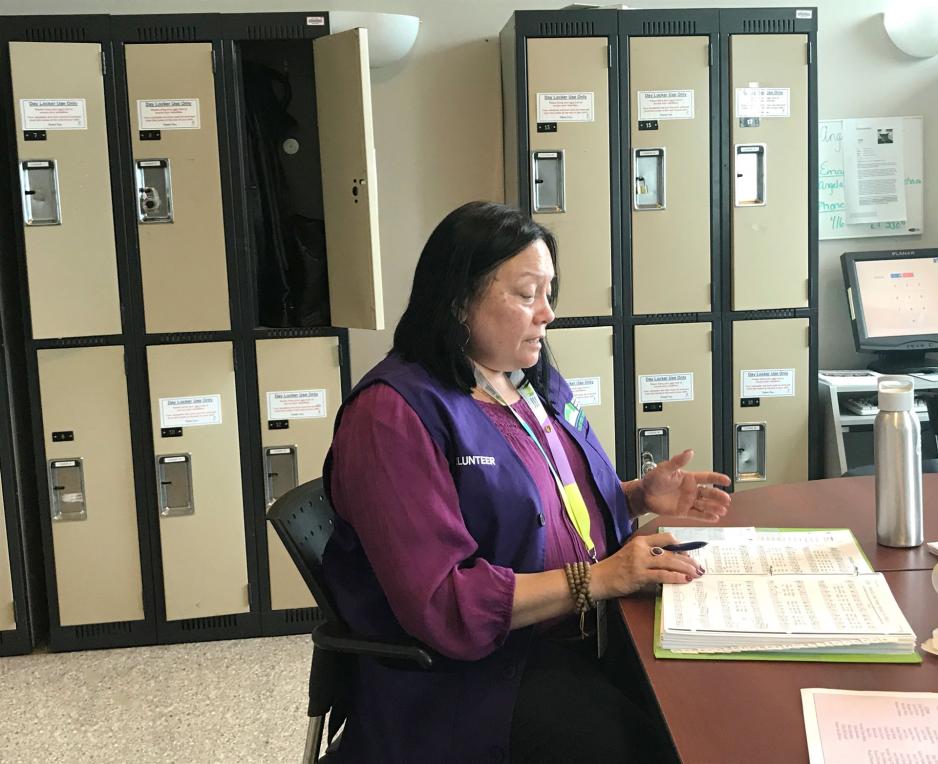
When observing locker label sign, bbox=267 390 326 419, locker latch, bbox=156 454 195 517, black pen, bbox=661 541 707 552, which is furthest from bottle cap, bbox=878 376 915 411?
locker latch, bbox=156 454 195 517

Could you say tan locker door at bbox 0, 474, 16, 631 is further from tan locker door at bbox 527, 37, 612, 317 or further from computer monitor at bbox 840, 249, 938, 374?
computer monitor at bbox 840, 249, 938, 374

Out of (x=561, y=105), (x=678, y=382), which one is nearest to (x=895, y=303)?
(x=678, y=382)

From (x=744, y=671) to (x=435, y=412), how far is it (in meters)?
0.59

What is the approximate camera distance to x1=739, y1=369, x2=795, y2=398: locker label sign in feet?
11.2

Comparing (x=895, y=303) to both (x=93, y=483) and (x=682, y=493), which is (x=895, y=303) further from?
(x=93, y=483)

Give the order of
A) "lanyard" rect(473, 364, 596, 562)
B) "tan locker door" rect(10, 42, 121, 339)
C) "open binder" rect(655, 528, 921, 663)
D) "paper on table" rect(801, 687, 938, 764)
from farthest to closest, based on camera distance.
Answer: "tan locker door" rect(10, 42, 121, 339), "lanyard" rect(473, 364, 596, 562), "open binder" rect(655, 528, 921, 663), "paper on table" rect(801, 687, 938, 764)

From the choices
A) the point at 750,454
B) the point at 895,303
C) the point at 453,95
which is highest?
the point at 453,95

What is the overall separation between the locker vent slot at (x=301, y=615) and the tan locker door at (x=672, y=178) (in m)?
1.48

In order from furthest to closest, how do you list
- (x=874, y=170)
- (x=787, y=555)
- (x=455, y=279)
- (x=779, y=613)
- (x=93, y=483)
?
(x=874, y=170), (x=93, y=483), (x=455, y=279), (x=787, y=555), (x=779, y=613)

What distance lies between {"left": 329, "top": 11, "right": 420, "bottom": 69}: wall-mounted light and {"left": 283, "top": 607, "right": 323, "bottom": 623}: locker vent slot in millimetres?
1904

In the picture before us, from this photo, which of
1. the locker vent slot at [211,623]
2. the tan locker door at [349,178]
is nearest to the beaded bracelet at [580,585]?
the tan locker door at [349,178]

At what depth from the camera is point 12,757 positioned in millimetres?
2482

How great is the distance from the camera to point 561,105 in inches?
127

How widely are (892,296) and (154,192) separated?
8.74 feet
